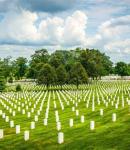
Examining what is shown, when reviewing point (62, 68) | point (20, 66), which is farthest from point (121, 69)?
point (62, 68)

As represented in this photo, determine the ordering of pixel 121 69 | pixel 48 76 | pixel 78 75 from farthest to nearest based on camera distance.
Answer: pixel 121 69
pixel 48 76
pixel 78 75

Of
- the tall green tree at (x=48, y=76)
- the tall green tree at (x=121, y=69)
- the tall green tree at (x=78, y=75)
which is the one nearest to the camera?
the tall green tree at (x=78, y=75)

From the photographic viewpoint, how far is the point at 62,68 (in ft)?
275

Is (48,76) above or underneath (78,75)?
underneath

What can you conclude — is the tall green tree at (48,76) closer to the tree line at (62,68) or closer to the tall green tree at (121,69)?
the tree line at (62,68)

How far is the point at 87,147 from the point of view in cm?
1794

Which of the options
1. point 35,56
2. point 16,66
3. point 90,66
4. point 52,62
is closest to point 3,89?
point 52,62

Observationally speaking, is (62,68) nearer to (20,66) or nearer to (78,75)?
(78,75)

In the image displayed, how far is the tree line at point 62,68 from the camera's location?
80.9m

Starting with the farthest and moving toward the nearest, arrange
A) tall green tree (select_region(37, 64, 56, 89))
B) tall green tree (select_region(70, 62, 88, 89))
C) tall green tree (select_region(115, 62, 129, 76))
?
tall green tree (select_region(115, 62, 129, 76)), tall green tree (select_region(37, 64, 56, 89)), tall green tree (select_region(70, 62, 88, 89))

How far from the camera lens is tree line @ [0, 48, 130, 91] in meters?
80.9

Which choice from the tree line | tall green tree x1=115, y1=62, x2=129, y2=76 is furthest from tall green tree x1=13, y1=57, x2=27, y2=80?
tall green tree x1=115, y1=62, x2=129, y2=76

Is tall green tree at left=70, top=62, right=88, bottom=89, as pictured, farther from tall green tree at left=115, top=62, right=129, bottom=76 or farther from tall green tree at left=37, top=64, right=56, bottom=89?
tall green tree at left=115, top=62, right=129, bottom=76

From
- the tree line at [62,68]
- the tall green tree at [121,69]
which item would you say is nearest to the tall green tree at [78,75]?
the tree line at [62,68]
